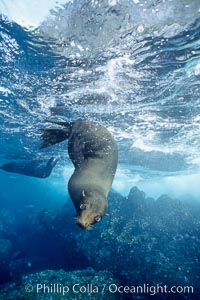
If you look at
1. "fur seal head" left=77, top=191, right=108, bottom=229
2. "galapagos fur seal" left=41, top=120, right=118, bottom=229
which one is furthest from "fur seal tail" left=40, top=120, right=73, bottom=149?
"fur seal head" left=77, top=191, right=108, bottom=229

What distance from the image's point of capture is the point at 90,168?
387 centimetres

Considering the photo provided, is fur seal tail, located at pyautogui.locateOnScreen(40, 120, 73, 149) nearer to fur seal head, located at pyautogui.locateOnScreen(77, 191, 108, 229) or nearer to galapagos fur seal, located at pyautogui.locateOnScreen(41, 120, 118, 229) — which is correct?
galapagos fur seal, located at pyautogui.locateOnScreen(41, 120, 118, 229)

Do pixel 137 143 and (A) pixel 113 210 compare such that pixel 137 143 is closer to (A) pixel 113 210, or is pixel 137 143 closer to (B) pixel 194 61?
(A) pixel 113 210

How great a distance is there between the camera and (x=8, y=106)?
1411 centimetres

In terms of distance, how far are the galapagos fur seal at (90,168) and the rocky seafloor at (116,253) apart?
7.24 m

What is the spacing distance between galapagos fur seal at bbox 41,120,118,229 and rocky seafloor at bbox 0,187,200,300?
724cm

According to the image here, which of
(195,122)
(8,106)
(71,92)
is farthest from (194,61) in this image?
(8,106)

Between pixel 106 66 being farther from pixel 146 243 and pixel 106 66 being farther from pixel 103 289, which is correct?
pixel 146 243

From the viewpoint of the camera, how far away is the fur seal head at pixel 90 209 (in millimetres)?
3018

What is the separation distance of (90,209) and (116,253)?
12.3 metres

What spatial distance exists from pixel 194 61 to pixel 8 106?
33.7ft

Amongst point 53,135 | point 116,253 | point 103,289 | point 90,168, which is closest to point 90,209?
point 90,168

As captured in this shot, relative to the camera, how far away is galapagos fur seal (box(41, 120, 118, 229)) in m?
3.16

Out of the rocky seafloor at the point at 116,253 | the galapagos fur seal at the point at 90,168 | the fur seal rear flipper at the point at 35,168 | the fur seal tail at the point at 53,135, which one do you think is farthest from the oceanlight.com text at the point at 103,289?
the galapagos fur seal at the point at 90,168
